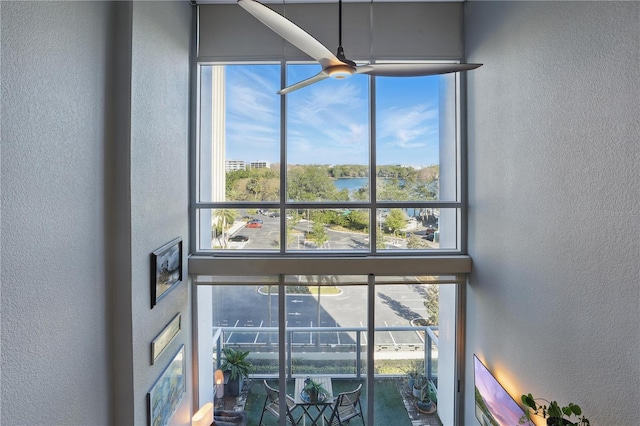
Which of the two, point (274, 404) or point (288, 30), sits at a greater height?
point (288, 30)

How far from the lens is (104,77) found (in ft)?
7.46

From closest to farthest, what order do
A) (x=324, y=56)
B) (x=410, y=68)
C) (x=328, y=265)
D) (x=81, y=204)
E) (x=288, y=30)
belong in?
(x=288, y=30) → (x=324, y=56) → (x=81, y=204) → (x=410, y=68) → (x=328, y=265)

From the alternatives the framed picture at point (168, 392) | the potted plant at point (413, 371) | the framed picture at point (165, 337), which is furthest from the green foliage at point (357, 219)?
the framed picture at point (168, 392)

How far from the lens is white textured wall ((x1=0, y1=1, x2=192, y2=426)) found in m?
1.57

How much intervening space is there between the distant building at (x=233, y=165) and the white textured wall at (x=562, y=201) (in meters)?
2.92

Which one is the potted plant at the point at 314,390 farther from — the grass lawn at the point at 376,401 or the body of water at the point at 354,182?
the body of water at the point at 354,182

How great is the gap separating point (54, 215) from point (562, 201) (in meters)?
3.34

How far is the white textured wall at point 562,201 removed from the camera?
1.82m

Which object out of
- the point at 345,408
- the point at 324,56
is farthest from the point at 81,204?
the point at 345,408

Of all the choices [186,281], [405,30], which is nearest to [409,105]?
[405,30]

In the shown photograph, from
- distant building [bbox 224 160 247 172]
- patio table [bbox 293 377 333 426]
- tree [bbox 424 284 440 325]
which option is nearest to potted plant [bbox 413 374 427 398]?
tree [bbox 424 284 440 325]

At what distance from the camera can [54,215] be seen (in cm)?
181

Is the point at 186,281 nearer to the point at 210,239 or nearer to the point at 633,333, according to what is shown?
the point at 210,239

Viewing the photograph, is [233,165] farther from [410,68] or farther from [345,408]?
[345,408]
